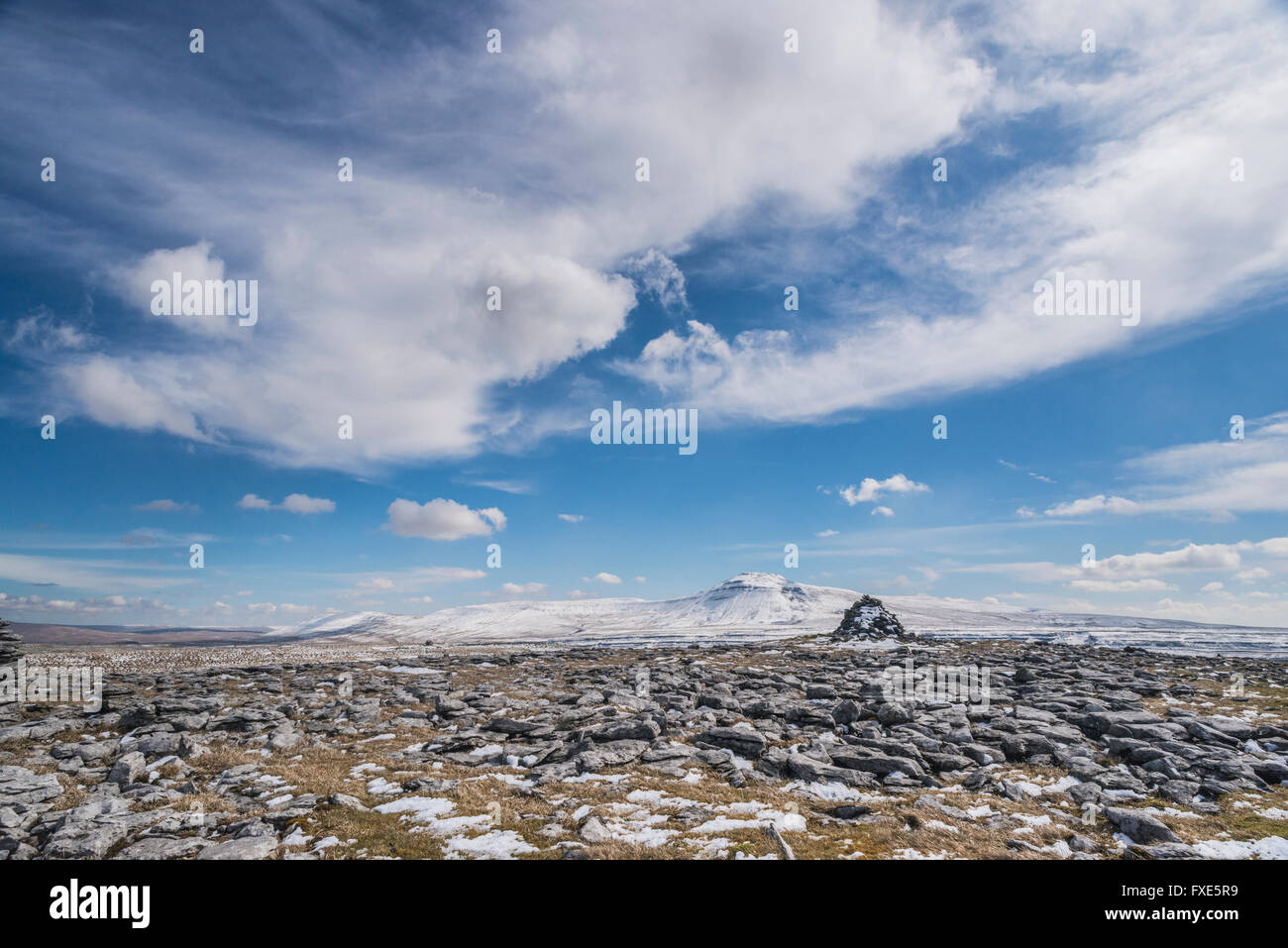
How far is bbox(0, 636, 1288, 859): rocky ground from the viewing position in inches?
440

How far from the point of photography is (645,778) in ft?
50.6

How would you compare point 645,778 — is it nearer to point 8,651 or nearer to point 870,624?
point 8,651

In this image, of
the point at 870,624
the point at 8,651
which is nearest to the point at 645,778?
the point at 8,651

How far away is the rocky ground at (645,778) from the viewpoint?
11.2 meters

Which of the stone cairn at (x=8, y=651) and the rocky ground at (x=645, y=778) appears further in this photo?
the stone cairn at (x=8, y=651)

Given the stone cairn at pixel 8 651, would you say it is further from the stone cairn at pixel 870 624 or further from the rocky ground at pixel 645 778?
the stone cairn at pixel 870 624

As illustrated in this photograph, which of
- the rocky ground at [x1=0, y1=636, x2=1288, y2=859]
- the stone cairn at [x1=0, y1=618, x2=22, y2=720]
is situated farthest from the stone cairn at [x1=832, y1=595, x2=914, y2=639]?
the stone cairn at [x1=0, y1=618, x2=22, y2=720]

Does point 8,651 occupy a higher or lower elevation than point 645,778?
lower

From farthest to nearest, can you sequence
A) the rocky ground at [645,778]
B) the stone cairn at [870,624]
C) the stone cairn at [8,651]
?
the stone cairn at [870,624] → the stone cairn at [8,651] → the rocky ground at [645,778]

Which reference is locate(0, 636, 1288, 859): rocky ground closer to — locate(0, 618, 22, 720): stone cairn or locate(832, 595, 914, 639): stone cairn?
locate(0, 618, 22, 720): stone cairn

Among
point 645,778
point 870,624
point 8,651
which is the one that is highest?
point 645,778

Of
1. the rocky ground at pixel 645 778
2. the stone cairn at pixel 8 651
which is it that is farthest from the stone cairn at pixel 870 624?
the stone cairn at pixel 8 651
